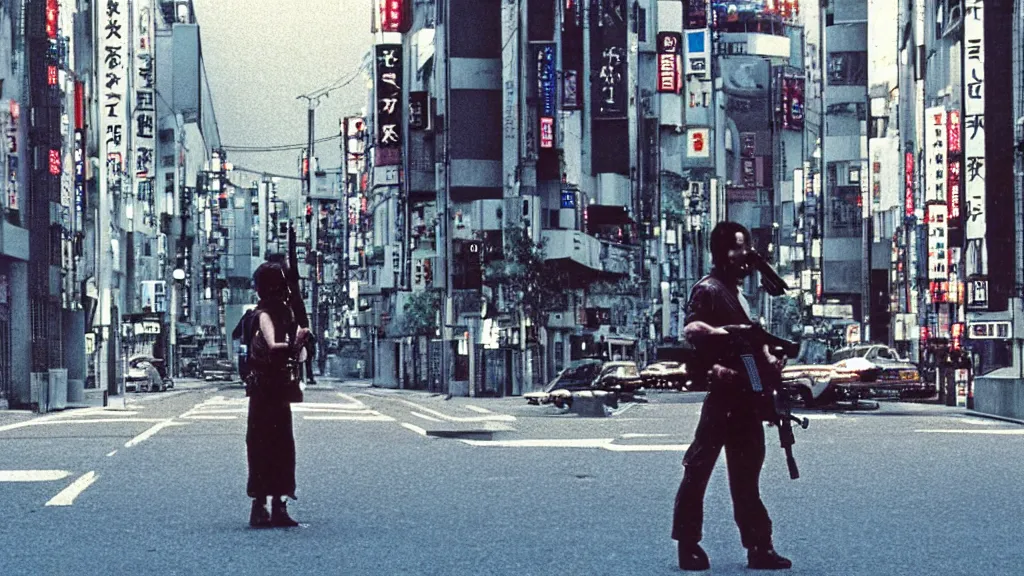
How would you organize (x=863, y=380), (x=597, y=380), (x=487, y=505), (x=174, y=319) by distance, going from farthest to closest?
(x=174, y=319)
(x=597, y=380)
(x=863, y=380)
(x=487, y=505)

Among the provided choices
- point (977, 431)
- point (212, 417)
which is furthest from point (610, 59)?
point (977, 431)

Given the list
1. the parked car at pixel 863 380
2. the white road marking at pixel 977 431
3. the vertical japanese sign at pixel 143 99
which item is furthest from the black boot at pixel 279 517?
the vertical japanese sign at pixel 143 99

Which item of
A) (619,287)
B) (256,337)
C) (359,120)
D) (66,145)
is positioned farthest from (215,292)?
(256,337)

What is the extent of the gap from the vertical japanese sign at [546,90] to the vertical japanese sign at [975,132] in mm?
24330

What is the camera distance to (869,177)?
325 ft

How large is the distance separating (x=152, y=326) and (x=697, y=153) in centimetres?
7447

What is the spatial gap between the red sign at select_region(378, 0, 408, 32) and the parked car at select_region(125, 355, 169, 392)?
22057 millimetres

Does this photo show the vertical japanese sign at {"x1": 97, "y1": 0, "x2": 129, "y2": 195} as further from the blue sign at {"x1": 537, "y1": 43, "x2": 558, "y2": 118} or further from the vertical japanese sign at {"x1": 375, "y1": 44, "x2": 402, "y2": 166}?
the blue sign at {"x1": 537, "y1": 43, "x2": 558, "y2": 118}

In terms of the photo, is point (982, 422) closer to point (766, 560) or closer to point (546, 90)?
point (766, 560)

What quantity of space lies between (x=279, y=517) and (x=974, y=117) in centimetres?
4369

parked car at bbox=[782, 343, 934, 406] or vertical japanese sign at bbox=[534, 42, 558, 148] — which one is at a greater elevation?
vertical japanese sign at bbox=[534, 42, 558, 148]

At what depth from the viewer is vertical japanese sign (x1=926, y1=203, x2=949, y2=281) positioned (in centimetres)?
5891

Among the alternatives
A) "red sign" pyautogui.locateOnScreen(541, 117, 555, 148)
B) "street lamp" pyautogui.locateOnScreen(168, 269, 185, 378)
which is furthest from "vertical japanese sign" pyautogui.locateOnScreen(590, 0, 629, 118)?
"street lamp" pyautogui.locateOnScreen(168, 269, 185, 378)

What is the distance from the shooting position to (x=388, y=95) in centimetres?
8525
